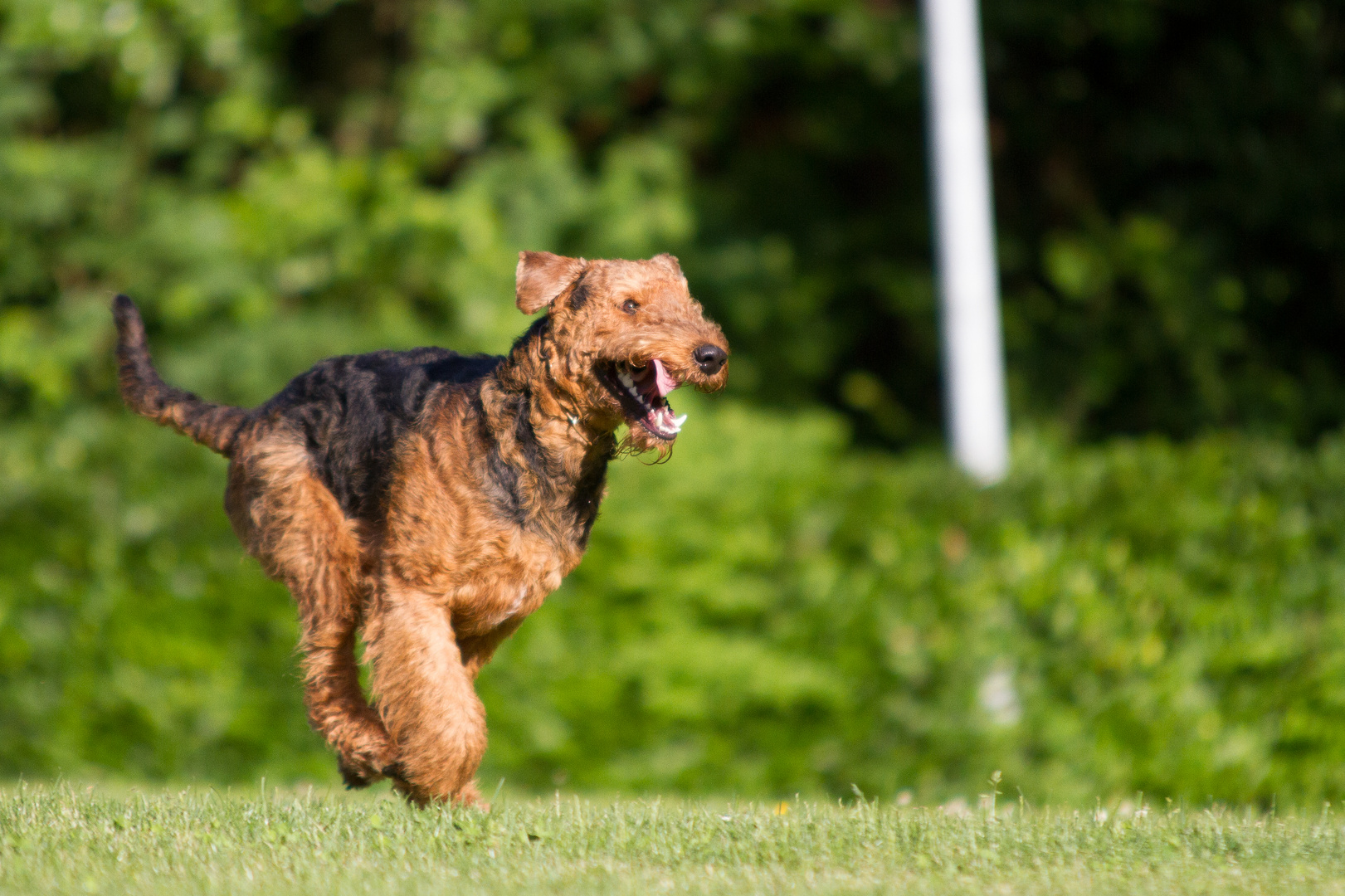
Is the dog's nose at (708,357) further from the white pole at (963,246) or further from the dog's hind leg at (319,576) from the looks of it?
the white pole at (963,246)

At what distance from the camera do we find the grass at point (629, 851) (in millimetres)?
3330

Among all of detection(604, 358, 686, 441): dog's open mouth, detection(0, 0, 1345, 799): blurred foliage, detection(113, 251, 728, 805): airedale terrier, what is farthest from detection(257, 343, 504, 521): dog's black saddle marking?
detection(0, 0, 1345, 799): blurred foliage

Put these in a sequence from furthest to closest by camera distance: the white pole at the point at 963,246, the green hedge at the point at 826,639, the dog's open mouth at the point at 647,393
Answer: the white pole at the point at 963,246 < the green hedge at the point at 826,639 < the dog's open mouth at the point at 647,393

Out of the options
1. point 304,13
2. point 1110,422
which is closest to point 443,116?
point 304,13

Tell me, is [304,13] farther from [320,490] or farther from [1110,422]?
[320,490]

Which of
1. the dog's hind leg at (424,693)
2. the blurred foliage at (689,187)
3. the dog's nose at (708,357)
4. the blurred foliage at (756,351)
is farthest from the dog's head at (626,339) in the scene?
the blurred foliage at (689,187)

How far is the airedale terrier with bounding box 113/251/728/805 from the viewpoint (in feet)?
12.4

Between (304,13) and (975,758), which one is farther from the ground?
(304,13)

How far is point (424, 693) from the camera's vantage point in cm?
380

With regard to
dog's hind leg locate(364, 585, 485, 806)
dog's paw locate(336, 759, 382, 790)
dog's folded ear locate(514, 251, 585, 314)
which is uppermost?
dog's folded ear locate(514, 251, 585, 314)

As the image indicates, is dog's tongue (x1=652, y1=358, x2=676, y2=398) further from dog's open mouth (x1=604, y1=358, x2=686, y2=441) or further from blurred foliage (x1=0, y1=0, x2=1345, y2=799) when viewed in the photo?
blurred foliage (x1=0, y1=0, x2=1345, y2=799)

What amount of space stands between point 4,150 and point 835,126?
20.0 ft

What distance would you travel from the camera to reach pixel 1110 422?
429 inches

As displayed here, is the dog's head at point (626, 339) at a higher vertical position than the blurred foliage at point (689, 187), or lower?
lower
